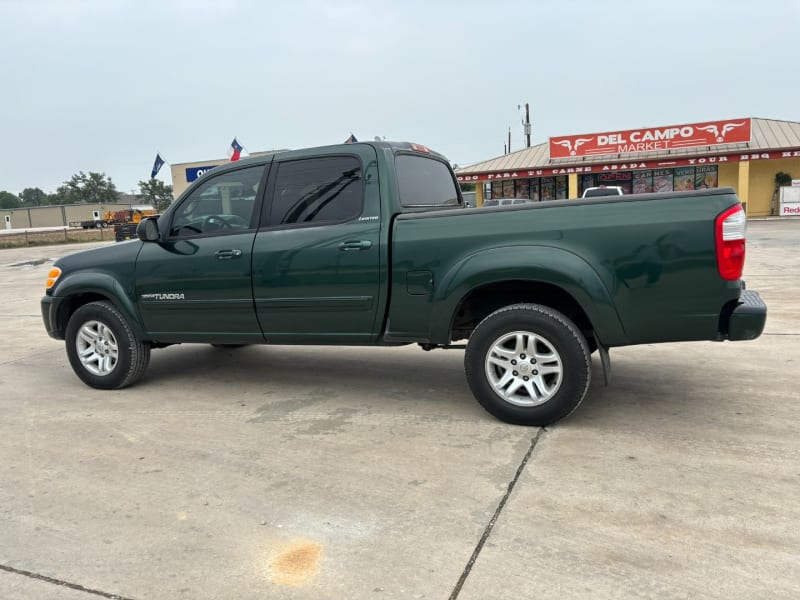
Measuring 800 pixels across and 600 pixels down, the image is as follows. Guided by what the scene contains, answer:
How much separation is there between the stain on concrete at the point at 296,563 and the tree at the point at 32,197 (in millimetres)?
167814

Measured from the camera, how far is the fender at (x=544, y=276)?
3.73m

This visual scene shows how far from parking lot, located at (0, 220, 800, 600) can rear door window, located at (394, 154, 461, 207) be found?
4.96ft

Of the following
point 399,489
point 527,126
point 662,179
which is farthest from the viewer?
point 527,126

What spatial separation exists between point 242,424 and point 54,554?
1661 mm

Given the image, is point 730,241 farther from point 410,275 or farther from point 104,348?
point 104,348

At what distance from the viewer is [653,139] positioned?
29562 mm

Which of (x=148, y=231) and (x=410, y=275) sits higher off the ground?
(x=148, y=231)

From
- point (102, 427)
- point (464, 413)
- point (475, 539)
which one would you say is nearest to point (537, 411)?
point (464, 413)

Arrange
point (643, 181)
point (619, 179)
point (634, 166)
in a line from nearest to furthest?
1. point (634, 166)
2. point (643, 181)
3. point (619, 179)

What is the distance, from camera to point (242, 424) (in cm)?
438

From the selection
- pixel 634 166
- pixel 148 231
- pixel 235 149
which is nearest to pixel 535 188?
pixel 634 166

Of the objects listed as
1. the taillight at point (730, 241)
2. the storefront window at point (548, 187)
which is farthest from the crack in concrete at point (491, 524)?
the storefront window at point (548, 187)

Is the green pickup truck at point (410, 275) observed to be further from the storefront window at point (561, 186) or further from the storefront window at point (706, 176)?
the storefront window at point (561, 186)

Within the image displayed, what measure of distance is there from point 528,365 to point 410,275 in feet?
3.18
